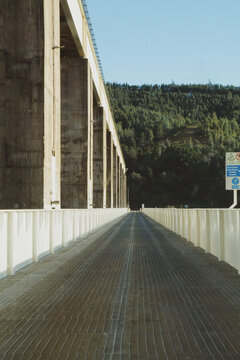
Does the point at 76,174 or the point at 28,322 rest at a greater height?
the point at 76,174

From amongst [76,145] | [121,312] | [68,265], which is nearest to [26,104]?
[68,265]

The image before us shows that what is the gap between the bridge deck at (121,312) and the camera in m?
4.68

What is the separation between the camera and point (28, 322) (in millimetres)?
5758

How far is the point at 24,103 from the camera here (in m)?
20.0

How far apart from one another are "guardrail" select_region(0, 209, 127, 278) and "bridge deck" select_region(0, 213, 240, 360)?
0.31 metres

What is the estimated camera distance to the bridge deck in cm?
468

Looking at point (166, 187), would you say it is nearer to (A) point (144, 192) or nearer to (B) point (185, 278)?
(A) point (144, 192)

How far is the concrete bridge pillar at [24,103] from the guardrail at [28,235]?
3.00 metres

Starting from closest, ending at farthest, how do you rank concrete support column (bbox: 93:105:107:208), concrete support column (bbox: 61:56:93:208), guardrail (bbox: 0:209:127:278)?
1. guardrail (bbox: 0:209:127:278)
2. concrete support column (bbox: 61:56:93:208)
3. concrete support column (bbox: 93:105:107:208)

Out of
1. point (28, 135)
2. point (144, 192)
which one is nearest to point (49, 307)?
point (28, 135)

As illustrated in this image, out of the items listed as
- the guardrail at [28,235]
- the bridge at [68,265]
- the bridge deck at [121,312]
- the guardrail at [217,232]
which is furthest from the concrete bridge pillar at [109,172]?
the bridge deck at [121,312]

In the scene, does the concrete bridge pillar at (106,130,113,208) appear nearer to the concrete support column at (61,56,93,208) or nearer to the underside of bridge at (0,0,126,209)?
the concrete support column at (61,56,93,208)

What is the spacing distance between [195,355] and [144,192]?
637 ft

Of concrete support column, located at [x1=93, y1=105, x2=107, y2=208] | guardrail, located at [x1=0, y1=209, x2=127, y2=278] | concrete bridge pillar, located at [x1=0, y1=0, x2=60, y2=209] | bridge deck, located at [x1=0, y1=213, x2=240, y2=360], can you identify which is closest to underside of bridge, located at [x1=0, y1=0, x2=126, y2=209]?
concrete bridge pillar, located at [x1=0, y1=0, x2=60, y2=209]
